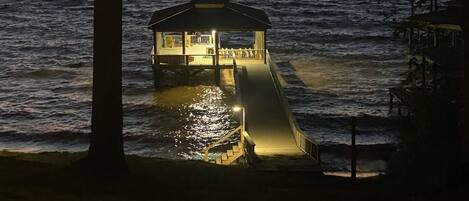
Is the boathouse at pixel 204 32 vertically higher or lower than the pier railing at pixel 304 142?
higher

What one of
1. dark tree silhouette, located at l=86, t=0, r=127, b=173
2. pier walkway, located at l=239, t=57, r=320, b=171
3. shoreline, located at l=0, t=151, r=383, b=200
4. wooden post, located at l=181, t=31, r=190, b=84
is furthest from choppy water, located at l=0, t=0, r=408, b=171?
dark tree silhouette, located at l=86, t=0, r=127, b=173

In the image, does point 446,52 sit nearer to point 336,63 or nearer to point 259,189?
point 259,189

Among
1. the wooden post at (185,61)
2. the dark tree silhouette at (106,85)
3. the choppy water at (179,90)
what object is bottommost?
the choppy water at (179,90)

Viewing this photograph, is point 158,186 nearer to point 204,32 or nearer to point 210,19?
point 210,19

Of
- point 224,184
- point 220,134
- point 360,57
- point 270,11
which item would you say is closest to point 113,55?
point 224,184

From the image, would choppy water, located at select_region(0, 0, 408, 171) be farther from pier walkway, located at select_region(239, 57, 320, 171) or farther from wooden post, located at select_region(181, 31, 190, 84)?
pier walkway, located at select_region(239, 57, 320, 171)

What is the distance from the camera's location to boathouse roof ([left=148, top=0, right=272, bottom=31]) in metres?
40.3

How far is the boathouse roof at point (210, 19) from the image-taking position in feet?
132

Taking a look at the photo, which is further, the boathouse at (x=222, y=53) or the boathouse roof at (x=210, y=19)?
the boathouse roof at (x=210, y=19)

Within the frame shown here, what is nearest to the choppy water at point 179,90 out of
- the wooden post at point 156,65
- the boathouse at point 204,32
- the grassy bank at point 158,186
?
the wooden post at point 156,65

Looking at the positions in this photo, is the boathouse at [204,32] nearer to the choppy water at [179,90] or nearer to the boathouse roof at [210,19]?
the boathouse roof at [210,19]

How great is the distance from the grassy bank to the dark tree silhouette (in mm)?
511

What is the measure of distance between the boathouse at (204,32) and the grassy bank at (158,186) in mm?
26251

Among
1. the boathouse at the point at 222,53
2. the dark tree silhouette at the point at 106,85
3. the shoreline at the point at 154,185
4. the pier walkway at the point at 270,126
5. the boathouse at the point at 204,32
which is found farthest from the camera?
the boathouse at the point at 204,32
